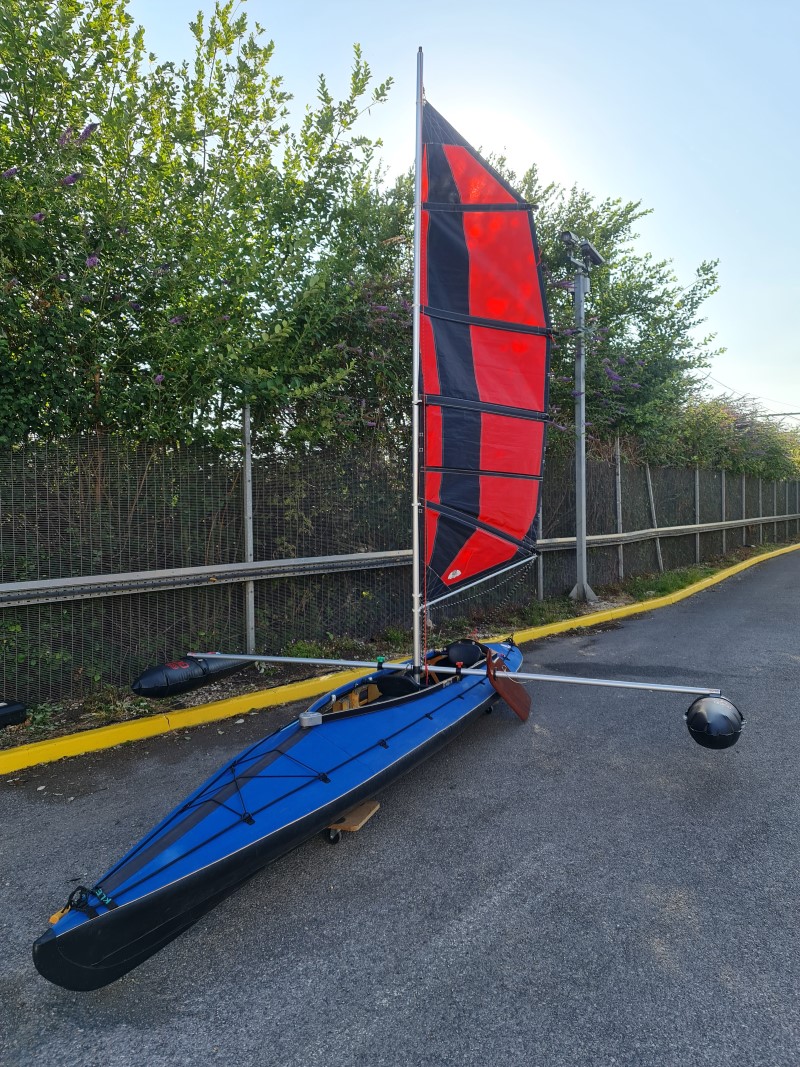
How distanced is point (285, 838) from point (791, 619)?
8.60m

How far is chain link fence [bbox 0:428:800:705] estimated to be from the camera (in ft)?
14.9

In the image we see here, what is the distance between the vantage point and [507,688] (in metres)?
→ 4.16

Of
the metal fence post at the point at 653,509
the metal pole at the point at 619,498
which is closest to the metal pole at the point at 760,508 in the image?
the metal fence post at the point at 653,509

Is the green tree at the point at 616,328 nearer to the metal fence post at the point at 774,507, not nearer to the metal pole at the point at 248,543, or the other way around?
the metal pole at the point at 248,543

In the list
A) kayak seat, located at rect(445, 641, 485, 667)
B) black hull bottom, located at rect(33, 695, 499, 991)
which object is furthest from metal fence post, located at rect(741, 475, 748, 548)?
black hull bottom, located at rect(33, 695, 499, 991)

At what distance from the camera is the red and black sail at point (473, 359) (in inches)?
163

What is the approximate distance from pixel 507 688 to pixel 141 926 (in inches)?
107

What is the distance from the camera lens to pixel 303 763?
2895 mm

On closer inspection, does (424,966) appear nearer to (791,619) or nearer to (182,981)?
(182,981)

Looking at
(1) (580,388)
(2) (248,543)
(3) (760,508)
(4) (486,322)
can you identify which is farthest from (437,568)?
(3) (760,508)

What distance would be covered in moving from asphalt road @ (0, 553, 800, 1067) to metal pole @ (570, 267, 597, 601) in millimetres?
5100

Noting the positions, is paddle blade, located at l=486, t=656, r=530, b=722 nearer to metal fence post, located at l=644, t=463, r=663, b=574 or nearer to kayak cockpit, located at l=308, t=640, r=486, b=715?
kayak cockpit, located at l=308, t=640, r=486, b=715

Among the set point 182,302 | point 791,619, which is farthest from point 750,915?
point 791,619

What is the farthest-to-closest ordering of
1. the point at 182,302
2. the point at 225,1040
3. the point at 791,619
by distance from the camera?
the point at 791,619 < the point at 182,302 < the point at 225,1040
